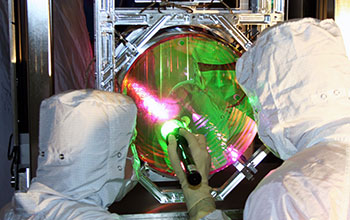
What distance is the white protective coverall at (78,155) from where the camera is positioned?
1289 millimetres

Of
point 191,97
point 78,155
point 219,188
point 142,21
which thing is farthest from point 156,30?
point 219,188

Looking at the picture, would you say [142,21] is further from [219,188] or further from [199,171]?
[219,188]

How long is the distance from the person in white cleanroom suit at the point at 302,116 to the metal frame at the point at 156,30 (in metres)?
0.32

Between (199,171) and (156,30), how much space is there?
25.6 inches

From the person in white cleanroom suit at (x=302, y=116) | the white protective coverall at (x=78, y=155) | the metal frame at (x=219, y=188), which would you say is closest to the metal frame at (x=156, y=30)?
the metal frame at (x=219, y=188)

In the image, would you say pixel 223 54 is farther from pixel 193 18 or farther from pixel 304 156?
pixel 304 156

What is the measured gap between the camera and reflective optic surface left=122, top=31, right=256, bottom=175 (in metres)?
1.69

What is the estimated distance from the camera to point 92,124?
1.38m

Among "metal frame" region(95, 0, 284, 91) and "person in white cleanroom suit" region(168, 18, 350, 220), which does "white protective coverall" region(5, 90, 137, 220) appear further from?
"person in white cleanroom suit" region(168, 18, 350, 220)

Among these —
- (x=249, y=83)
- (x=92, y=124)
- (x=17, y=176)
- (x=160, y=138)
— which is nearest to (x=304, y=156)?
(x=249, y=83)

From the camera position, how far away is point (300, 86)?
3.69 feet

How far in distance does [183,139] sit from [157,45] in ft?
1.46

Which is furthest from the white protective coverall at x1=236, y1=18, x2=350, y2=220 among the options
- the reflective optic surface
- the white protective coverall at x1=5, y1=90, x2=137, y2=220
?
the white protective coverall at x1=5, y1=90, x2=137, y2=220

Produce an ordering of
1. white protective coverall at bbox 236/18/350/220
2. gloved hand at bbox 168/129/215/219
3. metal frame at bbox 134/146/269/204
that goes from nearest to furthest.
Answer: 1. white protective coverall at bbox 236/18/350/220
2. gloved hand at bbox 168/129/215/219
3. metal frame at bbox 134/146/269/204
